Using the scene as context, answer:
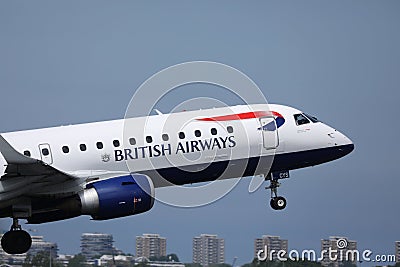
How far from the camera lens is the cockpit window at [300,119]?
6969 cm

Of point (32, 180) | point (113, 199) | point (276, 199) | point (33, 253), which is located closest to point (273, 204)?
point (276, 199)

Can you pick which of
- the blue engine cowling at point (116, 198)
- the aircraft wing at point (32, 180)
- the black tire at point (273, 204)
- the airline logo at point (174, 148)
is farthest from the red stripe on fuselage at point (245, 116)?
the aircraft wing at point (32, 180)

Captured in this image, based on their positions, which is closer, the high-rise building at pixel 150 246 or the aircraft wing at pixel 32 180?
the aircraft wing at pixel 32 180

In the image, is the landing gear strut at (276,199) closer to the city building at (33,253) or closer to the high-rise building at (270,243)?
the high-rise building at (270,243)

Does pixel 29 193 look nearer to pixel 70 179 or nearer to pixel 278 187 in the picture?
pixel 70 179

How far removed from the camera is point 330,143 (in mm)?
70562

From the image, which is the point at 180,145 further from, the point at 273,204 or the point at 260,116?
the point at 273,204

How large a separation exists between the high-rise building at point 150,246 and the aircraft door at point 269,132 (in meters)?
7.50

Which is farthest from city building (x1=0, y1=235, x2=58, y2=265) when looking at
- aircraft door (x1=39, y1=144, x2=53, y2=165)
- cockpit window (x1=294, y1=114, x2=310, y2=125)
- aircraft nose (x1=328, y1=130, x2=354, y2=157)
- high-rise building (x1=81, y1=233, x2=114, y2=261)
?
aircraft nose (x1=328, y1=130, x2=354, y2=157)

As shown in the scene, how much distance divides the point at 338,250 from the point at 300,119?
7.04 meters

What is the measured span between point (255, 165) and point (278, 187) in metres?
2.69

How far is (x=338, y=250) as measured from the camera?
6750 cm

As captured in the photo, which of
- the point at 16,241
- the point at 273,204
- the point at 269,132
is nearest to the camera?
the point at 16,241

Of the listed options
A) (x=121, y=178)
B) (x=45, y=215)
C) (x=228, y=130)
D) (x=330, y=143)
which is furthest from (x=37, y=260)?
(x=330, y=143)
